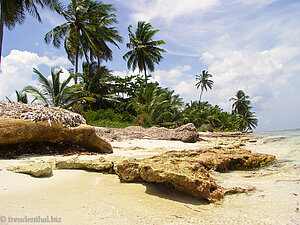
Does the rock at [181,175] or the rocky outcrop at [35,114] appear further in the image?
the rocky outcrop at [35,114]

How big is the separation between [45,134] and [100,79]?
1665 centimetres

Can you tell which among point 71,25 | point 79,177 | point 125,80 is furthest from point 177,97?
point 79,177

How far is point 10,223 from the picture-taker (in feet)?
3.19

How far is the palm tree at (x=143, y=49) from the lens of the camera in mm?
22406

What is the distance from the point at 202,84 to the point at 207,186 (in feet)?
135

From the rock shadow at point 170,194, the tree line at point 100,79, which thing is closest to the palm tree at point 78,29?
the tree line at point 100,79

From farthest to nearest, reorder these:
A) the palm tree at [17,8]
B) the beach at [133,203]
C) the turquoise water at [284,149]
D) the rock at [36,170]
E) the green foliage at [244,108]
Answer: the green foliage at [244,108] → the palm tree at [17,8] → the turquoise water at [284,149] → the rock at [36,170] → the beach at [133,203]

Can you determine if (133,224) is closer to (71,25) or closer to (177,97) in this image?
(71,25)

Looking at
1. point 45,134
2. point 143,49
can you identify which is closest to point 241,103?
point 143,49

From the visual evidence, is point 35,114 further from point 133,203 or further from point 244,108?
point 244,108

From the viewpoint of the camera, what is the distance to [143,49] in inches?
885

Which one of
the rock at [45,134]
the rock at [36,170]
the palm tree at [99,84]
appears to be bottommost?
the rock at [36,170]

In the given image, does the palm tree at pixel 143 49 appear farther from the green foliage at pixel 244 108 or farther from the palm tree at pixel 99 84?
the green foliage at pixel 244 108

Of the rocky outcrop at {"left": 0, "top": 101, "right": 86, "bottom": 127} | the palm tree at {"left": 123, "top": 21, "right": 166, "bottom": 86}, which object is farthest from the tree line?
the rocky outcrop at {"left": 0, "top": 101, "right": 86, "bottom": 127}
